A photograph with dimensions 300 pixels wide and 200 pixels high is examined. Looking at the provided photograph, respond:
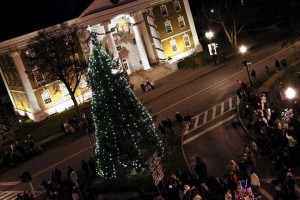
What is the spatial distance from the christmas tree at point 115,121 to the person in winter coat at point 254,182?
24.9 feet

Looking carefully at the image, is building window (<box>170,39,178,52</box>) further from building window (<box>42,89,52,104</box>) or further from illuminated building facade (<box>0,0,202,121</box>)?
building window (<box>42,89,52,104</box>)

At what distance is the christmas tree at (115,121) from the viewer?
23578 mm

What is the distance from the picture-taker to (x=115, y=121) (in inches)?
928

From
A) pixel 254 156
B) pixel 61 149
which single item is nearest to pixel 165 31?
pixel 61 149

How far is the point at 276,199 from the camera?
18250mm

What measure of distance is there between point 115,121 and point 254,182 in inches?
362

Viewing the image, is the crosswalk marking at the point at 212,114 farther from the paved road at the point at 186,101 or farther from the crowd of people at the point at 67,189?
the crowd of people at the point at 67,189

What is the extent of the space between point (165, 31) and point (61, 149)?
115ft

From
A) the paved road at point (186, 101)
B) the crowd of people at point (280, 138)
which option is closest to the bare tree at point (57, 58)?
the paved road at point (186, 101)

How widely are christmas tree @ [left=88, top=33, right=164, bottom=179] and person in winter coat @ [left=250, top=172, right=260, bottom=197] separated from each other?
24.9 feet

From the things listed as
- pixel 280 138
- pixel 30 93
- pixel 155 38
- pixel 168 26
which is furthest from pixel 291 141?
→ pixel 168 26

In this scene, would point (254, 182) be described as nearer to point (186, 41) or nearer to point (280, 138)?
point (280, 138)

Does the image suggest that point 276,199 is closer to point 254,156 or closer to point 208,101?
point 254,156

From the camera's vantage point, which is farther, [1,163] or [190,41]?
[190,41]
